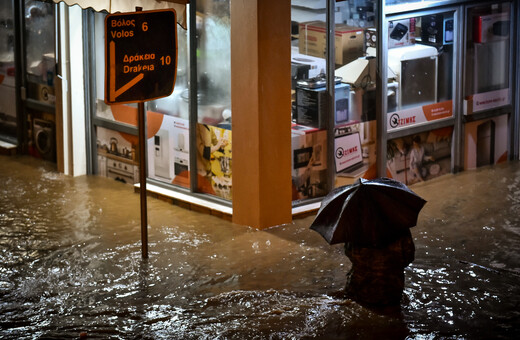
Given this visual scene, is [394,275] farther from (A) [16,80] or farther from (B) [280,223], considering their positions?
(A) [16,80]

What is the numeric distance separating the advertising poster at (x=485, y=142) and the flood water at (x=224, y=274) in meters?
1.03

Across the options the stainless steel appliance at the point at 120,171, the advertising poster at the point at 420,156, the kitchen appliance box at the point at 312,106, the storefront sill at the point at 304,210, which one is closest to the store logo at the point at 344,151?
the kitchen appliance box at the point at 312,106

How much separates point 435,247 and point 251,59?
2.66 m

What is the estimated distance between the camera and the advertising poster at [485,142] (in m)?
11.8

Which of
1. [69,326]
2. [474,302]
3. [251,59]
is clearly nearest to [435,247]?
[474,302]

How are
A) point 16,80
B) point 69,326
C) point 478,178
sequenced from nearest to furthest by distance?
point 69,326 < point 478,178 < point 16,80

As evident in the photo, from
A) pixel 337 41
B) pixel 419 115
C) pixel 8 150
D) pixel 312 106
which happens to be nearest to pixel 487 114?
pixel 419 115

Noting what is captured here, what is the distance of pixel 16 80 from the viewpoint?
12.9 meters

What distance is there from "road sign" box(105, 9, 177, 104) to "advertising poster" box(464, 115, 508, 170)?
5.07 meters

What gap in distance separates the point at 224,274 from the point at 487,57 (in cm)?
573

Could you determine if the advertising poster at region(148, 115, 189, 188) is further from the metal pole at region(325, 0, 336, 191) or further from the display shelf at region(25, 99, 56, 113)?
the display shelf at region(25, 99, 56, 113)

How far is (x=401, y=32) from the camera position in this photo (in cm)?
1069

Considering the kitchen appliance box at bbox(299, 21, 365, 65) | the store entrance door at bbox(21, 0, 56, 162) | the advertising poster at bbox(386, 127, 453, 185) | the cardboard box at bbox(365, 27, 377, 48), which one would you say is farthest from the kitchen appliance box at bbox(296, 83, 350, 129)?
the store entrance door at bbox(21, 0, 56, 162)

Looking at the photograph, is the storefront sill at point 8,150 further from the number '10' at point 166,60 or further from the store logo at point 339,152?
the number '10' at point 166,60
